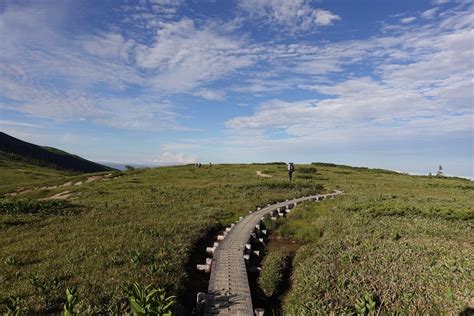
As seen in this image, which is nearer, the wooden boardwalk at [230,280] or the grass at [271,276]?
the wooden boardwalk at [230,280]

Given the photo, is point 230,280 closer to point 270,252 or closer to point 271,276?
point 271,276

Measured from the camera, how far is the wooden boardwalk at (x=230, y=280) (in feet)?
30.5

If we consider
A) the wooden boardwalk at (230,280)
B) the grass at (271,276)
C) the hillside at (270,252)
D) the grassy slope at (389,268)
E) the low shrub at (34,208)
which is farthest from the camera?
the low shrub at (34,208)

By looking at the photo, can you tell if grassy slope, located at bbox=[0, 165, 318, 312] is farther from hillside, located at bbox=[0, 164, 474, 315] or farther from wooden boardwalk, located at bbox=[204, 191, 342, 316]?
wooden boardwalk, located at bbox=[204, 191, 342, 316]

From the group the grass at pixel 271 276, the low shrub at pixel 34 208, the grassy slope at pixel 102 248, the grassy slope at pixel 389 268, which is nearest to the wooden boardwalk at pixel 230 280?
the grass at pixel 271 276

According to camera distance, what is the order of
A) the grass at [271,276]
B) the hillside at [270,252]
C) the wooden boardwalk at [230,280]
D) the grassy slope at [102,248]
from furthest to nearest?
the grass at [271,276] < the wooden boardwalk at [230,280] < the grassy slope at [102,248] < the hillside at [270,252]

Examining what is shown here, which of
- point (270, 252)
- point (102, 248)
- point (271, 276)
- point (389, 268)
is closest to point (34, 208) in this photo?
point (102, 248)

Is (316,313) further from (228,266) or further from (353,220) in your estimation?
(353,220)

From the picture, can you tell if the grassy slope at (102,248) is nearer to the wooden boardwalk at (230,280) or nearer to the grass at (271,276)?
the wooden boardwalk at (230,280)

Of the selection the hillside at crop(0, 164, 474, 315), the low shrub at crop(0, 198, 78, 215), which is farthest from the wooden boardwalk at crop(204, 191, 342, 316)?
the low shrub at crop(0, 198, 78, 215)

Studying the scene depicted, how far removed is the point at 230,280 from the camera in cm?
1135

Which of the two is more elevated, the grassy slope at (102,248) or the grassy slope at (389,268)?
the grassy slope at (389,268)

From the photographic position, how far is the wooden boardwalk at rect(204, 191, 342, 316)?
9.30 m

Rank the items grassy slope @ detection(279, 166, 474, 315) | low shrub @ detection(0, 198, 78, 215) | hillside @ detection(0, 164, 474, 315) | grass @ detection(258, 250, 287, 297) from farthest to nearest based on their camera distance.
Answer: low shrub @ detection(0, 198, 78, 215) → grass @ detection(258, 250, 287, 297) → hillside @ detection(0, 164, 474, 315) → grassy slope @ detection(279, 166, 474, 315)
